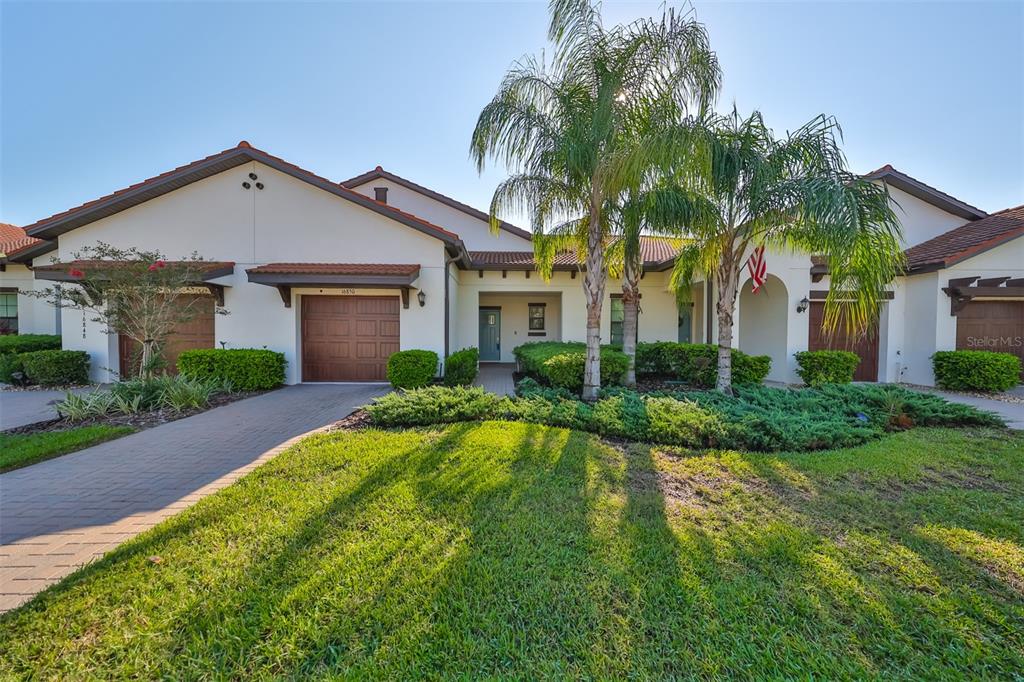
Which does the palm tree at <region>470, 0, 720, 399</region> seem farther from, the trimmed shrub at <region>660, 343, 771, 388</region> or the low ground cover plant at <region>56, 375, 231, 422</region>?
the low ground cover plant at <region>56, 375, 231, 422</region>

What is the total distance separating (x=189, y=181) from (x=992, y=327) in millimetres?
22989

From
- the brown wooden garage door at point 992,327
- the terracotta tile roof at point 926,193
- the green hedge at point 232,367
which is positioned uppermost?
the terracotta tile roof at point 926,193

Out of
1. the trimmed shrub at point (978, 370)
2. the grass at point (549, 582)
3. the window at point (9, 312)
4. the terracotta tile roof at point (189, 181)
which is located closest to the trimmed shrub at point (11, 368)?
the terracotta tile roof at point (189, 181)

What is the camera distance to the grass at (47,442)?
4956 millimetres

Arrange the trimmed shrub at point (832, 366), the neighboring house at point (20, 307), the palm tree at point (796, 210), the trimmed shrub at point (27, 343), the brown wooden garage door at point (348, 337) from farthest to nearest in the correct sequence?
the neighboring house at point (20, 307) → the trimmed shrub at point (27, 343) → the brown wooden garage door at point (348, 337) → the trimmed shrub at point (832, 366) → the palm tree at point (796, 210)

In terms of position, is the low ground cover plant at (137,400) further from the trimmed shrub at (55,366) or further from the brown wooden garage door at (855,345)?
the brown wooden garage door at (855,345)

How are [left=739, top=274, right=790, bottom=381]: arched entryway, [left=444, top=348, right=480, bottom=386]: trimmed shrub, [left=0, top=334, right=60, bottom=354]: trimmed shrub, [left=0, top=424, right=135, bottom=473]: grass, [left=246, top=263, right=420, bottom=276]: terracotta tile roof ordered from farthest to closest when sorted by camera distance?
[left=739, top=274, right=790, bottom=381]: arched entryway < [left=0, top=334, right=60, bottom=354]: trimmed shrub < [left=444, top=348, right=480, bottom=386]: trimmed shrub < [left=246, top=263, right=420, bottom=276]: terracotta tile roof < [left=0, top=424, right=135, bottom=473]: grass

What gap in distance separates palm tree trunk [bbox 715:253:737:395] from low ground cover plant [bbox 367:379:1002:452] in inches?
26.1

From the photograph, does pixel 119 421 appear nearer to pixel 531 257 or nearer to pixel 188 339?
pixel 188 339

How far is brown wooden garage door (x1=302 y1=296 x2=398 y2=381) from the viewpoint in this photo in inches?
435

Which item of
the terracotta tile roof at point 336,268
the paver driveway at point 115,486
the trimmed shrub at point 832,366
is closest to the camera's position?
the paver driveway at point 115,486

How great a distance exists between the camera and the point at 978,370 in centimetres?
1014

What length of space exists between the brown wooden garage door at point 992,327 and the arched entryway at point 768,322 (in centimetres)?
469

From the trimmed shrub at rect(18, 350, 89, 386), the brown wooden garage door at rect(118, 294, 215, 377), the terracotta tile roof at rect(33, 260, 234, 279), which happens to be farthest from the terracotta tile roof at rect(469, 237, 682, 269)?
the trimmed shrub at rect(18, 350, 89, 386)
